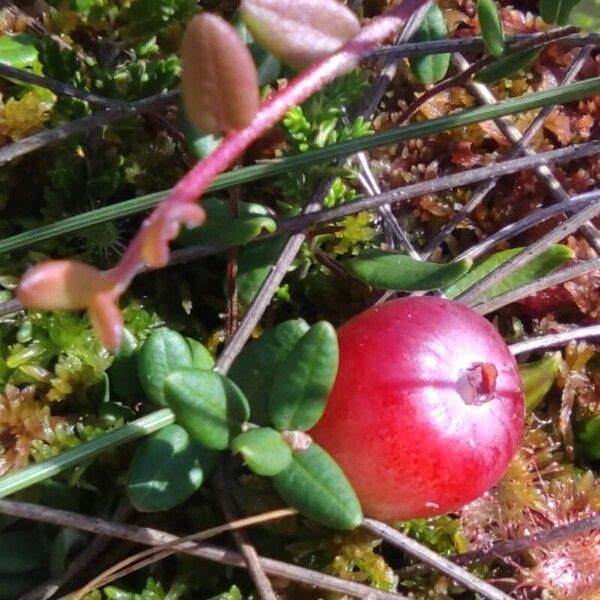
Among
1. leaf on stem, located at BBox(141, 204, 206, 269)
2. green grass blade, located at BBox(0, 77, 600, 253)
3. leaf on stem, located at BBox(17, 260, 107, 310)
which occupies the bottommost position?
green grass blade, located at BBox(0, 77, 600, 253)

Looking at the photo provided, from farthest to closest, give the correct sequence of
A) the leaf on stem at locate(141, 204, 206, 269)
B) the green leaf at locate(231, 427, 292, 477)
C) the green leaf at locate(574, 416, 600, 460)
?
1. the green leaf at locate(574, 416, 600, 460)
2. the green leaf at locate(231, 427, 292, 477)
3. the leaf on stem at locate(141, 204, 206, 269)

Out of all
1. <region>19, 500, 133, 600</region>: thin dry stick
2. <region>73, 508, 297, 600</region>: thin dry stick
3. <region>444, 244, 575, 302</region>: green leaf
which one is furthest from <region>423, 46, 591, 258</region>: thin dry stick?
<region>19, 500, 133, 600</region>: thin dry stick

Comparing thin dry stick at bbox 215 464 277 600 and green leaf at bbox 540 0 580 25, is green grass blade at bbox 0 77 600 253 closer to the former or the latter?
green leaf at bbox 540 0 580 25

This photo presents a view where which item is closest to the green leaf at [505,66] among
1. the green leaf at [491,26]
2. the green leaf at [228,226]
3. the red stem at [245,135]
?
the green leaf at [491,26]

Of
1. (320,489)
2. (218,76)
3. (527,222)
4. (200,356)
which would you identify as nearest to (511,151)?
(527,222)

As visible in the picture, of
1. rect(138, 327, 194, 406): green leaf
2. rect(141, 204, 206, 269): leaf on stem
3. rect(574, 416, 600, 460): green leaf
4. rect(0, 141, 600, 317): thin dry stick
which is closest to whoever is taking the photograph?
rect(141, 204, 206, 269): leaf on stem

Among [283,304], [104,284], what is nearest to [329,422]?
[283,304]

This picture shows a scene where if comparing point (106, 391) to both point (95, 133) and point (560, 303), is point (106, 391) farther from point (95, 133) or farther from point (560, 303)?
point (560, 303)
